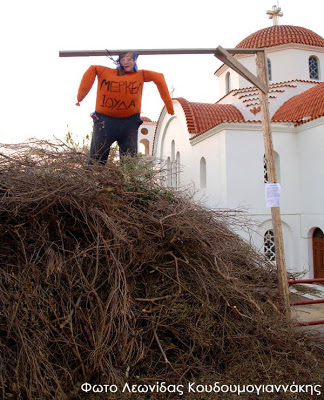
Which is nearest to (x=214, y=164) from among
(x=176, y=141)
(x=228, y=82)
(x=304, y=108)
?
(x=304, y=108)

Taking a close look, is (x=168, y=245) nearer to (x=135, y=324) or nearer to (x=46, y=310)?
(x=135, y=324)

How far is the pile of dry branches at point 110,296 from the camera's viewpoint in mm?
3527

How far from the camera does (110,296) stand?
12.3 ft

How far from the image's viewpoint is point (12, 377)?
3.27 m

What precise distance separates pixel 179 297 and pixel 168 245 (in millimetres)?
615

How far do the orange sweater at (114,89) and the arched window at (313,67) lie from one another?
1502 cm

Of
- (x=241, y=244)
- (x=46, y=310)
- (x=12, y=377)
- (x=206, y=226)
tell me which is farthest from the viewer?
(x=241, y=244)

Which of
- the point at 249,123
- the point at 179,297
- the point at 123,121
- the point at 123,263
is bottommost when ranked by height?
the point at 179,297

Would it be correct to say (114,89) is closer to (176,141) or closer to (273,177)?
(273,177)

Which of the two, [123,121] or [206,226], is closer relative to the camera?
[206,226]

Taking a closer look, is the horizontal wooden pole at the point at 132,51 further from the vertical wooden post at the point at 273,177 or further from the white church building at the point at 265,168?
the white church building at the point at 265,168

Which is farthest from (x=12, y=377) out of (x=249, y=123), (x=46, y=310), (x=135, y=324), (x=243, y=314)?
(x=249, y=123)

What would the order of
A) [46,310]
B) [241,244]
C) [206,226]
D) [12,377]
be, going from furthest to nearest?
[241,244] < [206,226] < [46,310] < [12,377]

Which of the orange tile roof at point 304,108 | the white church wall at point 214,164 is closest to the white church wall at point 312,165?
the orange tile roof at point 304,108
